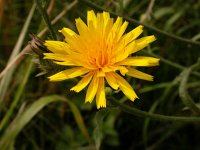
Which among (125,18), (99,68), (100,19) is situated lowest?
(99,68)

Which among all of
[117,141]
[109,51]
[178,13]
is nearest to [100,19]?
[109,51]

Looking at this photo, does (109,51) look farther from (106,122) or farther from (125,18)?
→ (106,122)

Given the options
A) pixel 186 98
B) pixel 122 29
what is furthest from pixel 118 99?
pixel 122 29

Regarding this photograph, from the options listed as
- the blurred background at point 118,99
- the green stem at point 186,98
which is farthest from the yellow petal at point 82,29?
the blurred background at point 118,99

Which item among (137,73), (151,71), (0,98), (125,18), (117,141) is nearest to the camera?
(137,73)

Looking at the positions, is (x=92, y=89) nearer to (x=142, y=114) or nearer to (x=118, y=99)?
(x=142, y=114)

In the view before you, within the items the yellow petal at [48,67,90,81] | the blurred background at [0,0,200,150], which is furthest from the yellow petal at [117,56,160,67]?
the blurred background at [0,0,200,150]

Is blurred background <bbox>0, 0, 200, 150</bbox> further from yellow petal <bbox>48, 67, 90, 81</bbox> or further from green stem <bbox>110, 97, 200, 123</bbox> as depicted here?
yellow petal <bbox>48, 67, 90, 81</bbox>
